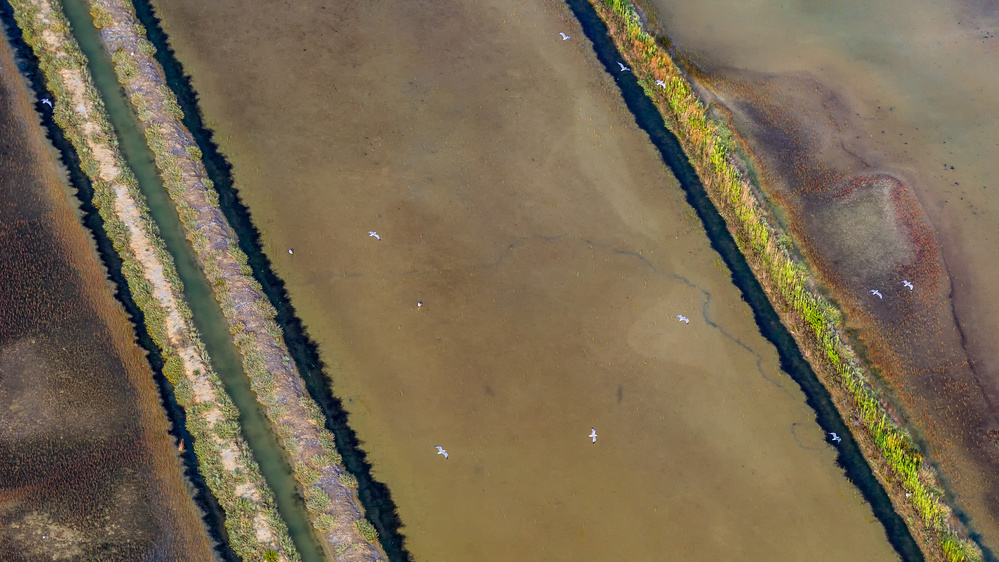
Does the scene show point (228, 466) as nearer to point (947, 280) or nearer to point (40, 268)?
point (40, 268)

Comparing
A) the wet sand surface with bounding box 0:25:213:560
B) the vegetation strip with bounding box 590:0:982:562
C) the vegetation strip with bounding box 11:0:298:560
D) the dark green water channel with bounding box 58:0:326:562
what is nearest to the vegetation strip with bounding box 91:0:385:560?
the dark green water channel with bounding box 58:0:326:562

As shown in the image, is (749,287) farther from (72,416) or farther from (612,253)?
(72,416)

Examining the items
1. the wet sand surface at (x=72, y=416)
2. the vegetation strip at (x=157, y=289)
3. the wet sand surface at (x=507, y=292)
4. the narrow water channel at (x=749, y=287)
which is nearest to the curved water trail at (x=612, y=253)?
the wet sand surface at (x=507, y=292)

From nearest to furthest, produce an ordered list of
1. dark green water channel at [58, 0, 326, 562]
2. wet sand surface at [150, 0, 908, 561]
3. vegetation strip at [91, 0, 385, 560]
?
vegetation strip at [91, 0, 385, 560]
dark green water channel at [58, 0, 326, 562]
wet sand surface at [150, 0, 908, 561]

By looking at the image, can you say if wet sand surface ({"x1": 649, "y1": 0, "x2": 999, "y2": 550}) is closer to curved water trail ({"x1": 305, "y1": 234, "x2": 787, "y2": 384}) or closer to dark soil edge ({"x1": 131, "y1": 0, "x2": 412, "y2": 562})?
curved water trail ({"x1": 305, "y1": 234, "x2": 787, "y2": 384})

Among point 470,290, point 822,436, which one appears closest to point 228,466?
point 470,290

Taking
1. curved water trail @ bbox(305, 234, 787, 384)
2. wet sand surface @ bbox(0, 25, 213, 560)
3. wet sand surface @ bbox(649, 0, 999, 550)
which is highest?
wet sand surface @ bbox(649, 0, 999, 550)

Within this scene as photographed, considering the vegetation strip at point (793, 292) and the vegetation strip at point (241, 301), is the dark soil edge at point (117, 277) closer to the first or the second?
the vegetation strip at point (241, 301)
